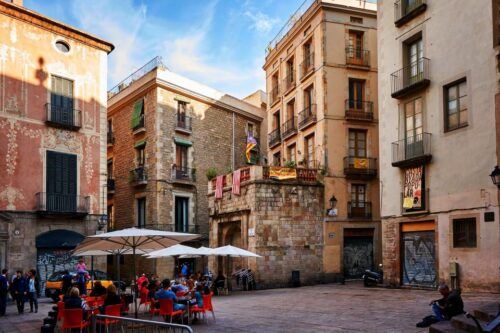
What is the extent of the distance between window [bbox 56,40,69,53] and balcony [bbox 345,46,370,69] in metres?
15.1

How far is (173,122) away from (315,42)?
34.0 feet

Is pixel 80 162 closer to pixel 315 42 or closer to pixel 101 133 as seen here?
pixel 101 133

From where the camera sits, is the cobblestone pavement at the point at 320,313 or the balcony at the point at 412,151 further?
the balcony at the point at 412,151

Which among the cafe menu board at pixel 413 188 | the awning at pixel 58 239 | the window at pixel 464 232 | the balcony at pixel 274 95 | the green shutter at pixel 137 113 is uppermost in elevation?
the balcony at pixel 274 95

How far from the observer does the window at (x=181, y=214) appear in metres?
34.1

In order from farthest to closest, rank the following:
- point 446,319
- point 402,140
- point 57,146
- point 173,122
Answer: point 173,122, point 57,146, point 402,140, point 446,319

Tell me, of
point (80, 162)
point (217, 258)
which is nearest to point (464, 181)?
point (217, 258)

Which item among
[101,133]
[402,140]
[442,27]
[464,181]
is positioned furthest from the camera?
[101,133]

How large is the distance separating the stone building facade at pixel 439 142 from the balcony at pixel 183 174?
14.4 meters

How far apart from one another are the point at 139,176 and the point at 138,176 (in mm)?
126

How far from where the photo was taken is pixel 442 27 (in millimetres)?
20547

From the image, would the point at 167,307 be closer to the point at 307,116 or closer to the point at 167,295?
the point at 167,295

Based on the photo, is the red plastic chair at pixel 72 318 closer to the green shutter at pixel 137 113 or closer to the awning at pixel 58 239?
the awning at pixel 58 239

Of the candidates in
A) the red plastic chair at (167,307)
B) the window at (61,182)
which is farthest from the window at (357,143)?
the red plastic chair at (167,307)
